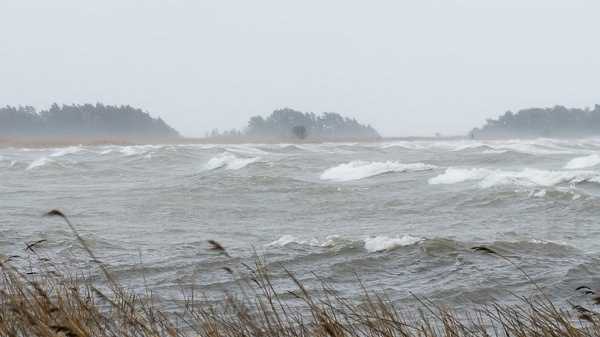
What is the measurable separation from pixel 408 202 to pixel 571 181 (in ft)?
14.6

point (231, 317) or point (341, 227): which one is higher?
point (231, 317)

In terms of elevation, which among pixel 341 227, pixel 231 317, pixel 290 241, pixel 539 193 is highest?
pixel 231 317

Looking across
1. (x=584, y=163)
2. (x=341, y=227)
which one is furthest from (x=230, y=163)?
(x=341, y=227)

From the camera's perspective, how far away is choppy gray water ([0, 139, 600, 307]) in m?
7.41

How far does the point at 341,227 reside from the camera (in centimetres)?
1152

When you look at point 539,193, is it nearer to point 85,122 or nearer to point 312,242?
point 312,242

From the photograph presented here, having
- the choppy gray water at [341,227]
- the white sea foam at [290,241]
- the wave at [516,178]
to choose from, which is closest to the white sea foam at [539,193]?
the choppy gray water at [341,227]

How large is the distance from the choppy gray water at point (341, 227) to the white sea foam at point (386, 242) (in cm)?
3

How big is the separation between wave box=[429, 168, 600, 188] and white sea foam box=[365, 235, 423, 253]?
23.1 feet

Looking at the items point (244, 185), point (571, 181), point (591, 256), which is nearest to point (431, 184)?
point (571, 181)

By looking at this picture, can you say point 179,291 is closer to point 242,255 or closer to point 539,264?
point 242,255

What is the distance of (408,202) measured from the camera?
14.5 m

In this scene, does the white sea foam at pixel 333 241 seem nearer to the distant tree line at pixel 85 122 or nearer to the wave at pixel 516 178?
the wave at pixel 516 178

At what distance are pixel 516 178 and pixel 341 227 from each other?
7036 mm
